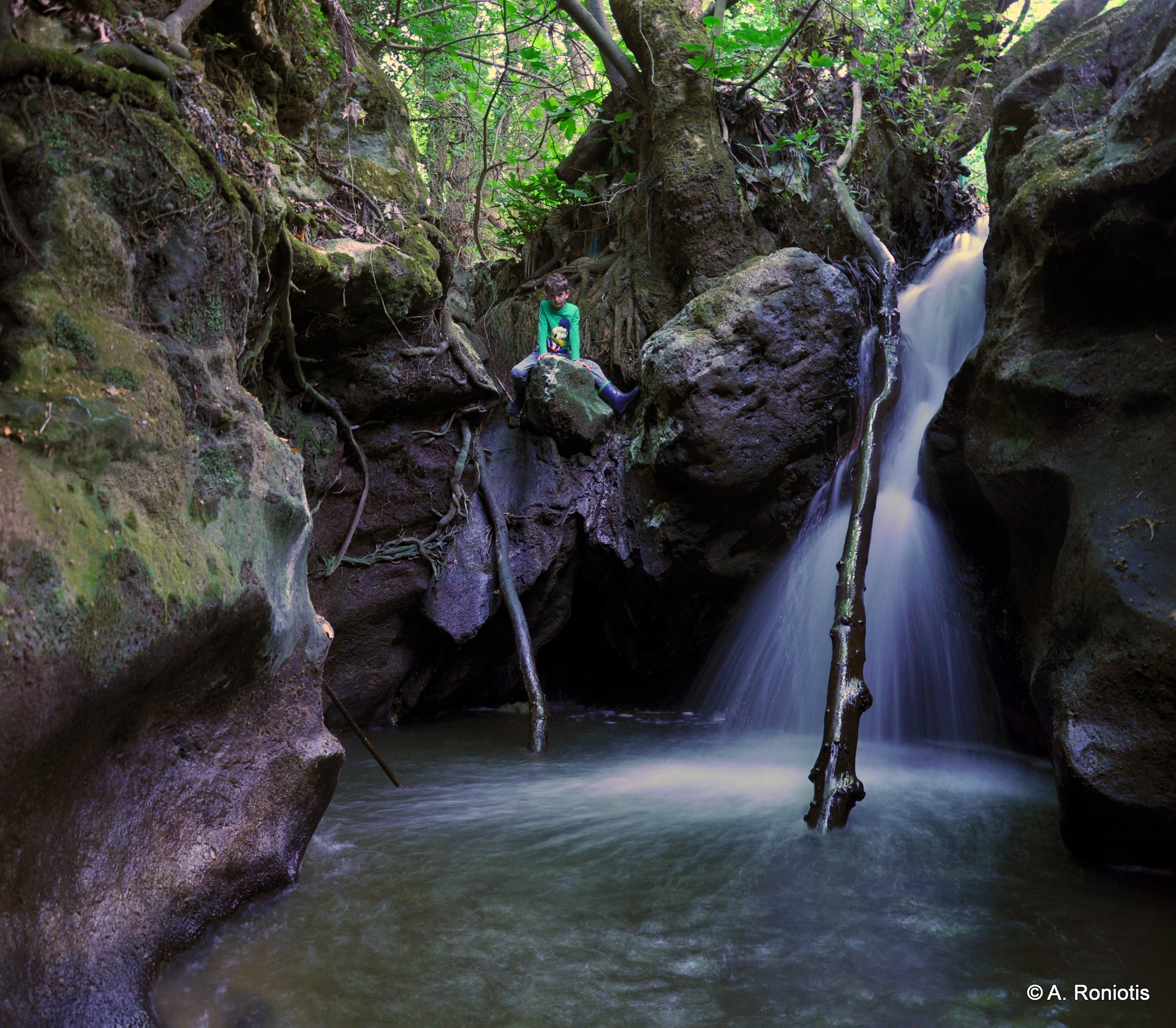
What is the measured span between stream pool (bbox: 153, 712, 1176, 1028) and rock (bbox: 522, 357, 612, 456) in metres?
3.63

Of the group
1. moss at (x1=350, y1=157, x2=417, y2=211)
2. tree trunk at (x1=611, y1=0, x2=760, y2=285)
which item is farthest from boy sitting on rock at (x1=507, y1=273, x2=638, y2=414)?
moss at (x1=350, y1=157, x2=417, y2=211)

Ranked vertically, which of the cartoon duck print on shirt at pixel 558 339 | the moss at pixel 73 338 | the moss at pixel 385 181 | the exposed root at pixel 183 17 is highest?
the moss at pixel 385 181

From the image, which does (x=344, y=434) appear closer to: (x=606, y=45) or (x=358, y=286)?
(x=358, y=286)

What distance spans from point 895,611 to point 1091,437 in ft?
7.89

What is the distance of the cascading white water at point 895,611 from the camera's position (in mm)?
6484

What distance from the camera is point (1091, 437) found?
450 centimetres

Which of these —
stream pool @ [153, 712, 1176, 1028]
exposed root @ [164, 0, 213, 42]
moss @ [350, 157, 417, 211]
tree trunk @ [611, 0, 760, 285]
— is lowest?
stream pool @ [153, 712, 1176, 1028]

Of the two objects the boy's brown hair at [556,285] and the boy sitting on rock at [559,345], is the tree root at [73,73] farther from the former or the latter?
the boy's brown hair at [556,285]

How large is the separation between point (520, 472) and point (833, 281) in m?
3.32

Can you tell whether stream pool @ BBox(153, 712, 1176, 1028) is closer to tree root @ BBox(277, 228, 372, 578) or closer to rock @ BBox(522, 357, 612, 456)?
tree root @ BBox(277, 228, 372, 578)

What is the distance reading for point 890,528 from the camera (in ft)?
22.1

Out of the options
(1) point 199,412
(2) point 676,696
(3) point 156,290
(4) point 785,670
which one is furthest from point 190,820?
(2) point 676,696

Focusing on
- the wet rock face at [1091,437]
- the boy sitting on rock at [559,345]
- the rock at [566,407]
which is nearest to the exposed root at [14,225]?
the wet rock face at [1091,437]

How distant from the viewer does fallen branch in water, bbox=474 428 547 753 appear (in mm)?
6586
